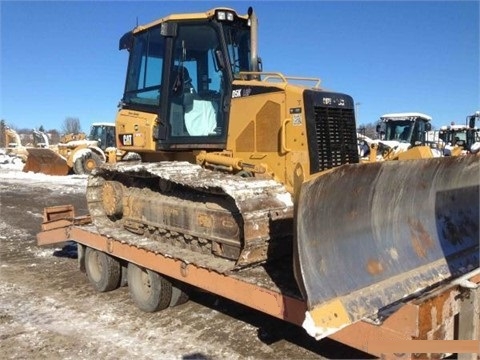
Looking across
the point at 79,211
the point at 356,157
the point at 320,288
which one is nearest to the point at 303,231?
the point at 320,288

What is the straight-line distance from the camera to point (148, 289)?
17.8 ft

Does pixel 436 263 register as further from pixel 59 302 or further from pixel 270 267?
pixel 59 302

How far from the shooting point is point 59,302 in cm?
584

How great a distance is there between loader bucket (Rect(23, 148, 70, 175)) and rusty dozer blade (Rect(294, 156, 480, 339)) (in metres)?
21.2

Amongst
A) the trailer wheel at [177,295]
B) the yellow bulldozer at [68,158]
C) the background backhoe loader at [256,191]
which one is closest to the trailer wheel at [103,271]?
the background backhoe loader at [256,191]

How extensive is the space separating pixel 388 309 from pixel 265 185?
1515 mm

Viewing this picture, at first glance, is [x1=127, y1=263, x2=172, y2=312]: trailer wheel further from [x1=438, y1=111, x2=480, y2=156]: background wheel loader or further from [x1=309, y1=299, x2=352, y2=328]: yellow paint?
[x1=438, y1=111, x2=480, y2=156]: background wheel loader

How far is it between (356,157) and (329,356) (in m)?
2.16

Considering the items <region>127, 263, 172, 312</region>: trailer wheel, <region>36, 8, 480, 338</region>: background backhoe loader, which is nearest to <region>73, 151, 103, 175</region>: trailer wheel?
<region>36, 8, 480, 338</region>: background backhoe loader

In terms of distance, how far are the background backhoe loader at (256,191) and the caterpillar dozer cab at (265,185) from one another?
0.5 inches

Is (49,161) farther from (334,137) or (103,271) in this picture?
(334,137)

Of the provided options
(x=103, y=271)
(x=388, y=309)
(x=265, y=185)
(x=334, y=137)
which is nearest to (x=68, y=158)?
(x=103, y=271)

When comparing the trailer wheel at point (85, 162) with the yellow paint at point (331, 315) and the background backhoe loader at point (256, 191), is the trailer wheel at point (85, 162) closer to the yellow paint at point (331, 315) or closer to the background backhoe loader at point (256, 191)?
the background backhoe loader at point (256, 191)

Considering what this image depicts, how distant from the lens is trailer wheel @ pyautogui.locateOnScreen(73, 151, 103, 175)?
75.6 feet
